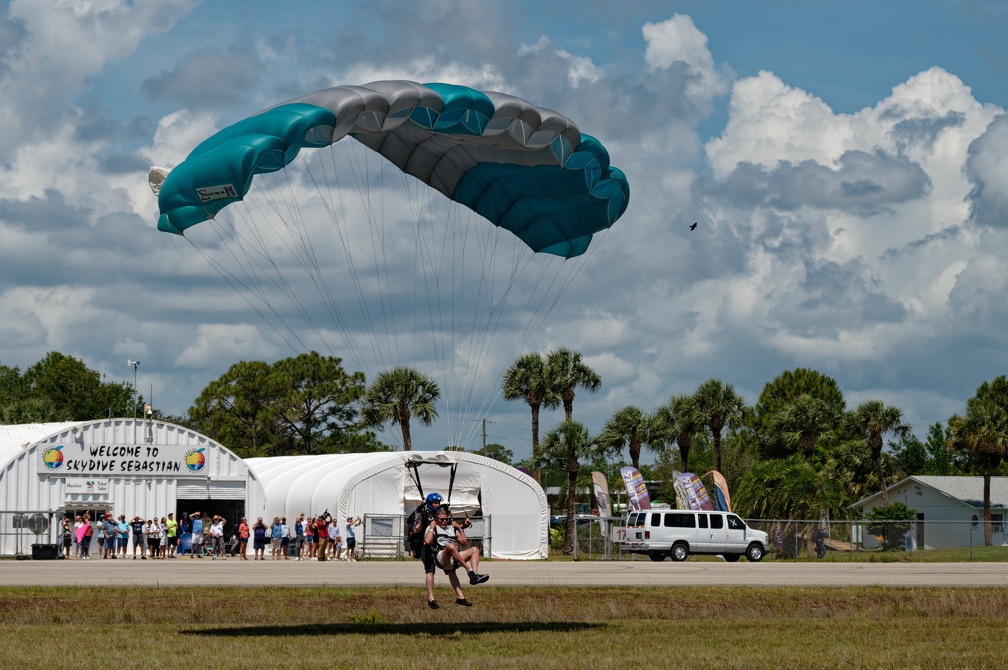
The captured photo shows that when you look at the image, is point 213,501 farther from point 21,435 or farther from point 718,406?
point 718,406

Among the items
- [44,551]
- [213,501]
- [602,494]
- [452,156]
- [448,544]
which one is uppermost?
[452,156]

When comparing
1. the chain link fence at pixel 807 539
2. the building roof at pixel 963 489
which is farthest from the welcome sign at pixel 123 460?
the building roof at pixel 963 489

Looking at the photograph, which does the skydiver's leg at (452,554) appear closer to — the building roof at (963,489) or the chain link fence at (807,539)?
the chain link fence at (807,539)

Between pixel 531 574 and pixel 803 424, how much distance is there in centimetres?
4214

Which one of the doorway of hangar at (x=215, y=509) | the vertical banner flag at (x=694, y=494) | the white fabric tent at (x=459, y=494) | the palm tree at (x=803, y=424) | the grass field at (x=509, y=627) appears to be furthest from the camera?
the palm tree at (x=803, y=424)

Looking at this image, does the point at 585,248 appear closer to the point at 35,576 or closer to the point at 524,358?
the point at 35,576

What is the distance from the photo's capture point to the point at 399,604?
19672mm

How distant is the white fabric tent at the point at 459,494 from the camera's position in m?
41.1

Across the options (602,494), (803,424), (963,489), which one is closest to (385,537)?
(602,494)

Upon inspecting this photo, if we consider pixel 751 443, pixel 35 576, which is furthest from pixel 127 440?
pixel 751 443

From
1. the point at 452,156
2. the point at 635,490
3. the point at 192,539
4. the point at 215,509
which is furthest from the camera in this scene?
the point at 635,490

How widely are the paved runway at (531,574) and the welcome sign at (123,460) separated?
5.38 meters

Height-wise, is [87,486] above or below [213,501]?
above

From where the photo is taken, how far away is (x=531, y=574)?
29.0m
